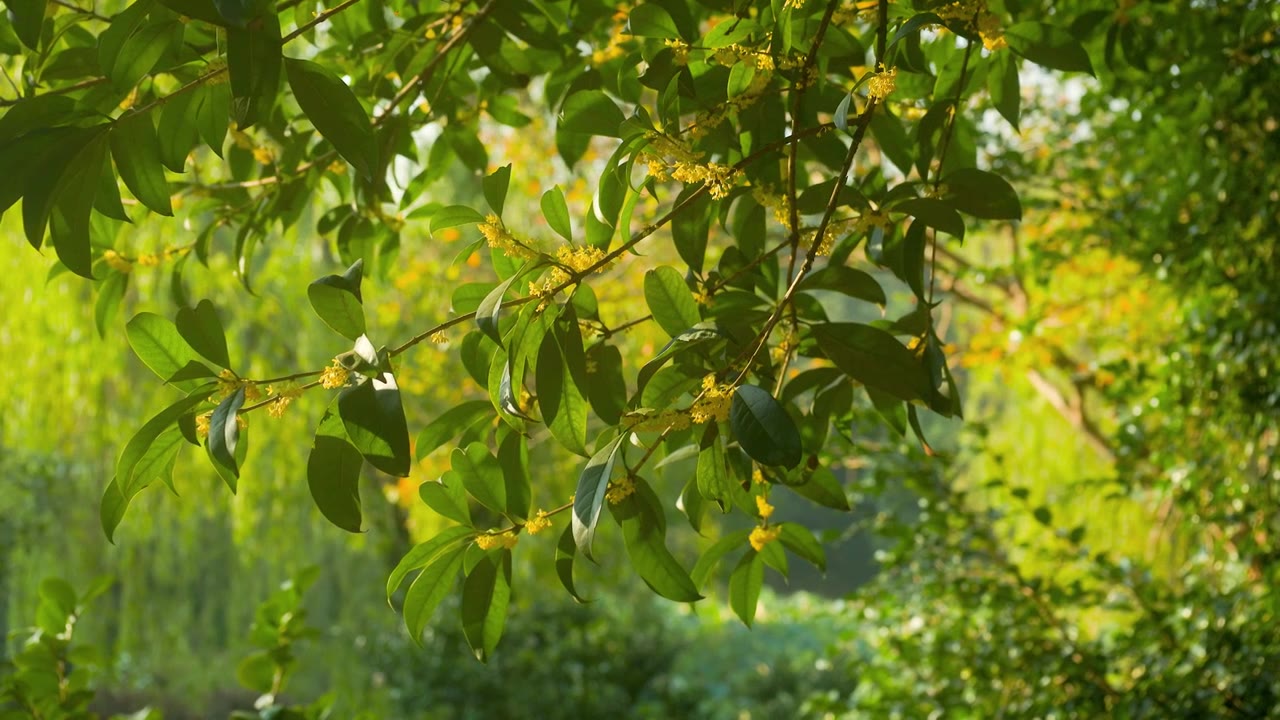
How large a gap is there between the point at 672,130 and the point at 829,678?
181 inches

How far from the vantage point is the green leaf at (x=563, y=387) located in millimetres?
630

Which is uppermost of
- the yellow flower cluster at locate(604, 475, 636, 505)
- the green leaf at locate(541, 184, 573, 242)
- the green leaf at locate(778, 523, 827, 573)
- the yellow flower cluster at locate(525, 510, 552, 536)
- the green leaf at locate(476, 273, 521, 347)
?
the green leaf at locate(541, 184, 573, 242)

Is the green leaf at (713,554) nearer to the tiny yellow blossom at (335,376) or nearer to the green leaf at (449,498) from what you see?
the green leaf at (449,498)

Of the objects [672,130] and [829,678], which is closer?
[672,130]

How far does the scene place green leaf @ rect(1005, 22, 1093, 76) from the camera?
0.72 m

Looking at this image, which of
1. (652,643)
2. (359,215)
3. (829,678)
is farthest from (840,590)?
(359,215)

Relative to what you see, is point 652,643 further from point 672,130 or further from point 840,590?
point 840,590

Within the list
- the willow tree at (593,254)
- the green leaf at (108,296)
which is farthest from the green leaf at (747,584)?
the green leaf at (108,296)

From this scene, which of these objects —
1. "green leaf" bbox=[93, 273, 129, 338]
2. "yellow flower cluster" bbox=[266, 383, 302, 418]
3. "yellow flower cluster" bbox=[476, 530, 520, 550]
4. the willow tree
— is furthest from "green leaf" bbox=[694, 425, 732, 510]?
"green leaf" bbox=[93, 273, 129, 338]

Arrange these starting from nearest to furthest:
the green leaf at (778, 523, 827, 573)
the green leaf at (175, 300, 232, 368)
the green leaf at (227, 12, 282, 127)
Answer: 1. the green leaf at (227, 12, 282, 127)
2. the green leaf at (175, 300, 232, 368)
3. the green leaf at (778, 523, 827, 573)

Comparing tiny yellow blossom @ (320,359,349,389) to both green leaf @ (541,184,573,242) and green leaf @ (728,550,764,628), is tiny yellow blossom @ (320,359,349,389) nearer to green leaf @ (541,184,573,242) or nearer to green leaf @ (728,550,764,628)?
green leaf @ (541,184,573,242)

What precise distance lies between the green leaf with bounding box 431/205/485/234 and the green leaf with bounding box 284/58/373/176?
9 cm

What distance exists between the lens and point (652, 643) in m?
4.25

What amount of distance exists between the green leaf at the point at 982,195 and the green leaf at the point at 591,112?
0.66ft
